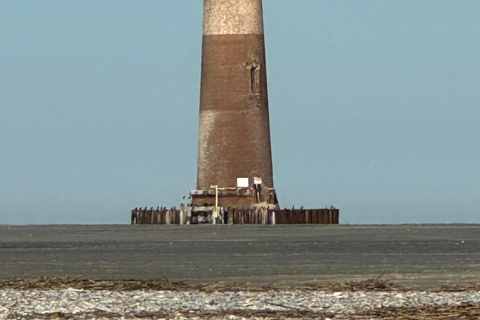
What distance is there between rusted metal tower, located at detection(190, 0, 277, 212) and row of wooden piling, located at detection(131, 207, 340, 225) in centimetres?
44

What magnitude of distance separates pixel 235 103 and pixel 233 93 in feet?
1.28

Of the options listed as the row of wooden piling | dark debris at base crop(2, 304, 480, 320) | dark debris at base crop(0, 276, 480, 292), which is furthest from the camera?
the row of wooden piling

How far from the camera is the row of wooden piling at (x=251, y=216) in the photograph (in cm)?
4756

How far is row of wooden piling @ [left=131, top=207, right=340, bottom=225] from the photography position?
47562 millimetres

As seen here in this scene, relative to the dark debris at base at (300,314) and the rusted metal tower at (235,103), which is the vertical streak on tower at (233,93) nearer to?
the rusted metal tower at (235,103)

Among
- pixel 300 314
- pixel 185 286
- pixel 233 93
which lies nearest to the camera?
pixel 300 314

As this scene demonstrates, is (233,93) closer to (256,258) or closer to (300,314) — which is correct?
(256,258)

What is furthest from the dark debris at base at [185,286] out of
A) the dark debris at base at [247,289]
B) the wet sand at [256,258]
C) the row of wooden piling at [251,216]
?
the row of wooden piling at [251,216]

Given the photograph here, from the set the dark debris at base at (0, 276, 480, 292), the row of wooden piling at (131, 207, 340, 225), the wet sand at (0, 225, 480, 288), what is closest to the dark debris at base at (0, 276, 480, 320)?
the dark debris at base at (0, 276, 480, 292)

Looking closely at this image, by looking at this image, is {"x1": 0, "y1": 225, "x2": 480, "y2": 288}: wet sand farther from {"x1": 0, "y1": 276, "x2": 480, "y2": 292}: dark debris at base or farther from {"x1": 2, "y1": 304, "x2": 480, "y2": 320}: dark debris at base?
{"x1": 2, "y1": 304, "x2": 480, "y2": 320}: dark debris at base

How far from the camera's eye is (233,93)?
47000 millimetres

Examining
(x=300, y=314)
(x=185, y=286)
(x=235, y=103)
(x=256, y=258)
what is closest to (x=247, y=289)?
(x=185, y=286)

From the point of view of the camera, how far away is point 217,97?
155 feet

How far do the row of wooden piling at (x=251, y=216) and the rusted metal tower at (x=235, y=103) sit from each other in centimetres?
44
